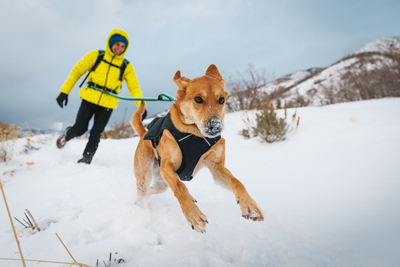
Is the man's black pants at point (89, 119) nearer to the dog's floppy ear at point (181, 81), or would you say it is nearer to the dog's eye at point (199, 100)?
the dog's floppy ear at point (181, 81)

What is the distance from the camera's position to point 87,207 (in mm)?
2127

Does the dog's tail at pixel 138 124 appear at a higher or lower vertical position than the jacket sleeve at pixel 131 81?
lower

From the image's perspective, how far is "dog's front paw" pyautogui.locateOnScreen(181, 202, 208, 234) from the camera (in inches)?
50.9

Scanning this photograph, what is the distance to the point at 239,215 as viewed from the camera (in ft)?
6.94

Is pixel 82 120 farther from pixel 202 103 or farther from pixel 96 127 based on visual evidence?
pixel 202 103

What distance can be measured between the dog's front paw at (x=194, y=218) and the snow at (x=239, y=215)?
0.79 feet

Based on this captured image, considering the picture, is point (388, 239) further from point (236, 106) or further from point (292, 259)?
point (236, 106)

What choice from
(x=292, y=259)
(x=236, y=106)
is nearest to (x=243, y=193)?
(x=292, y=259)

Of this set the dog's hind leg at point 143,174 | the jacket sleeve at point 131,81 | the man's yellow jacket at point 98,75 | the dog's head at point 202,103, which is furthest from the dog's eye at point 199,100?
the man's yellow jacket at point 98,75

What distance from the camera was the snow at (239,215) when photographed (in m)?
1.36

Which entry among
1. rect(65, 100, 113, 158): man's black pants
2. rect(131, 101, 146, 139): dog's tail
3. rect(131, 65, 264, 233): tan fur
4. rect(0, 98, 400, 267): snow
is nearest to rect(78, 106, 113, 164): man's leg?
rect(65, 100, 113, 158): man's black pants

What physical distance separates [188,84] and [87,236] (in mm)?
1623

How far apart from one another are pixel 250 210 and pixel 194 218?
0.41 metres

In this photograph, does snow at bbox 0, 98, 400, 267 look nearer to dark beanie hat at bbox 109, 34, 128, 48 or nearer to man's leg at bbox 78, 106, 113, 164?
man's leg at bbox 78, 106, 113, 164
